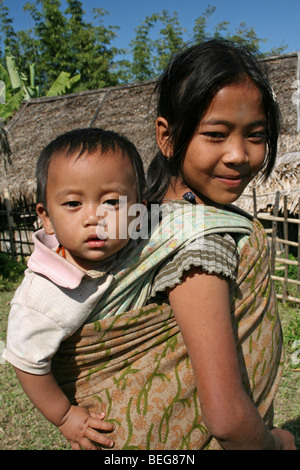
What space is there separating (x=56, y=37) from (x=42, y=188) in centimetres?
2418

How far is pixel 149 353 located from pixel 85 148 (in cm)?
60

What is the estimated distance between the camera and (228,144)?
3.84ft

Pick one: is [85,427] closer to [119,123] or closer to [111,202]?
[111,202]

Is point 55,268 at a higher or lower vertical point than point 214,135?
lower

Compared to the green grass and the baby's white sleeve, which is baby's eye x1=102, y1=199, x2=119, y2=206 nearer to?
the baby's white sleeve

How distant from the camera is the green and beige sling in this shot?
44.3 inches

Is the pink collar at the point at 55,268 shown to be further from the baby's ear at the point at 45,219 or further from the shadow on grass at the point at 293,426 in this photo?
the shadow on grass at the point at 293,426

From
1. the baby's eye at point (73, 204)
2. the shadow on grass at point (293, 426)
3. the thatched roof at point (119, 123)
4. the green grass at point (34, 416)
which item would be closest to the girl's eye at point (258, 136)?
the baby's eye at point (73, 204)

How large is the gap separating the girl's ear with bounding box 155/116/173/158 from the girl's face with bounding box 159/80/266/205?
2.8 inches

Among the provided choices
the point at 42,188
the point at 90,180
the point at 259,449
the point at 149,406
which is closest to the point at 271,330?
the point at 259,449

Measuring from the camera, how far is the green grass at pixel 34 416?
365 cm

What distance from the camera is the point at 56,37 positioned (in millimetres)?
22359

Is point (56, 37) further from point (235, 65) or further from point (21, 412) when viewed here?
point (235, 65)

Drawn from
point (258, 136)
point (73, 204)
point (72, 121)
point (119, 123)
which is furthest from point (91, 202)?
point (72, 121)
